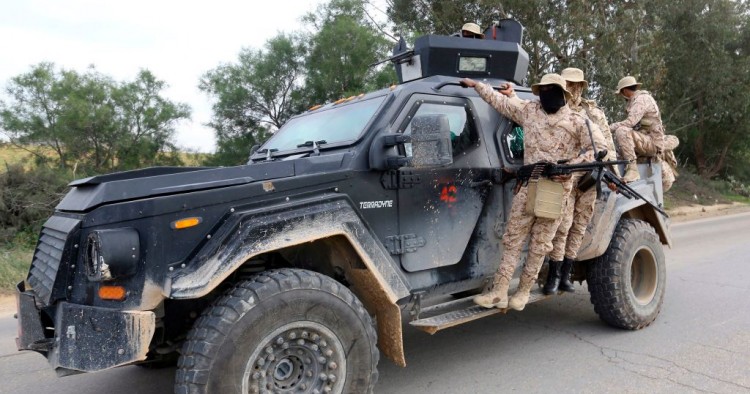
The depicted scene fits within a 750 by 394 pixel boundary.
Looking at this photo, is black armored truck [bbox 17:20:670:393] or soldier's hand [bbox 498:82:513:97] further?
soldier's hand [bbox 498:82:513:97]

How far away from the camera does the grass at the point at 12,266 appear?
24.8 feet

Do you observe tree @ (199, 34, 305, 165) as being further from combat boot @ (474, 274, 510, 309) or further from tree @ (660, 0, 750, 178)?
tree @ (660, 0, 750, 178)

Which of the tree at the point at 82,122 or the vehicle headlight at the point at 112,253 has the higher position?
the tree at the point at 82,122

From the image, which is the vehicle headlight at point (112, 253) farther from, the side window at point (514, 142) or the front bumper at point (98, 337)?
the side window at point (514, 142)

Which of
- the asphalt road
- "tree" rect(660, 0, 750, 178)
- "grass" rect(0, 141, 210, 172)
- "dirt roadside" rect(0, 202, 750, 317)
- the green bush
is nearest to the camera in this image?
the asphalt road

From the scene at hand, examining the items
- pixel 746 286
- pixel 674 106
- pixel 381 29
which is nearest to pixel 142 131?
pixel 381 29

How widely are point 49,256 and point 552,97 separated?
347 centimetres

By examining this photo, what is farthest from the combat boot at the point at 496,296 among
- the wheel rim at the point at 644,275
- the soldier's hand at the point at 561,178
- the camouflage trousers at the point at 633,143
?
the camouflage trousers at the point at 633,143

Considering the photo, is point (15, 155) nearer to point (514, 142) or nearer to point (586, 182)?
point (514, 142)

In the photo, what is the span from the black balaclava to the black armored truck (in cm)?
34

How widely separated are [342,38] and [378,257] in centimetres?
1185

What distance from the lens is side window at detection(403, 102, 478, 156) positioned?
3852mm

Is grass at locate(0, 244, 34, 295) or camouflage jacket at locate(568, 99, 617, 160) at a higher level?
camouflage jacket at locate(568, 99, 617, 160)

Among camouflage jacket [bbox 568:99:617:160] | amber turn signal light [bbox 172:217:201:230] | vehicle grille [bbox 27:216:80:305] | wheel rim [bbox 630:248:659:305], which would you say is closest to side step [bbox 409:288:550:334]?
wheel rim [bbox 630:248:659:305]
